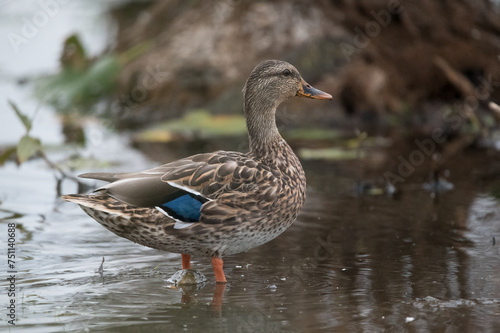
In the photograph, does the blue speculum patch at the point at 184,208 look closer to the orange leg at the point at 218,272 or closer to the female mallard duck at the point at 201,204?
the female mallard duck at the point at 201,204

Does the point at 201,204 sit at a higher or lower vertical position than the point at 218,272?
higher

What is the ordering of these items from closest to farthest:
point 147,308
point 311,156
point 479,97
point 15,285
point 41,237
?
point 147,308
point 15,285
point 41,237
point 311,156
point 479,97

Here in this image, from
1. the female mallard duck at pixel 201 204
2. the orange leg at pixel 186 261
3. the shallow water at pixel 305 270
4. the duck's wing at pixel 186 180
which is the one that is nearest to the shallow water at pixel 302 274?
the shallow water at pixel 305 270

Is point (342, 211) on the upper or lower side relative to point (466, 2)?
lower

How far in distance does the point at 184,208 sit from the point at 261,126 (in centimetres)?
108

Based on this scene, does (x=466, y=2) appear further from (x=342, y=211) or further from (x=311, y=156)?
(x=342, y=211)

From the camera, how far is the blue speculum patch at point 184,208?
5.18 m

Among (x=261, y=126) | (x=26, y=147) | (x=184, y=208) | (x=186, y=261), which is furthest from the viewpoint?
(x=26, y=147)

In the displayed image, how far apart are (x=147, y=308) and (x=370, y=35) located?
353 inches

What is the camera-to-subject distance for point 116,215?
517cm

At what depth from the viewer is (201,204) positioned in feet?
17.3

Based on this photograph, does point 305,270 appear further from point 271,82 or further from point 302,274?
point 271,82

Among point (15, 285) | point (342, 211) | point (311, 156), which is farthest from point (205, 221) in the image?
point (311, 156)

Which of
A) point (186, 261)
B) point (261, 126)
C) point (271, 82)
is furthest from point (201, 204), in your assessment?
point (271, 82)
